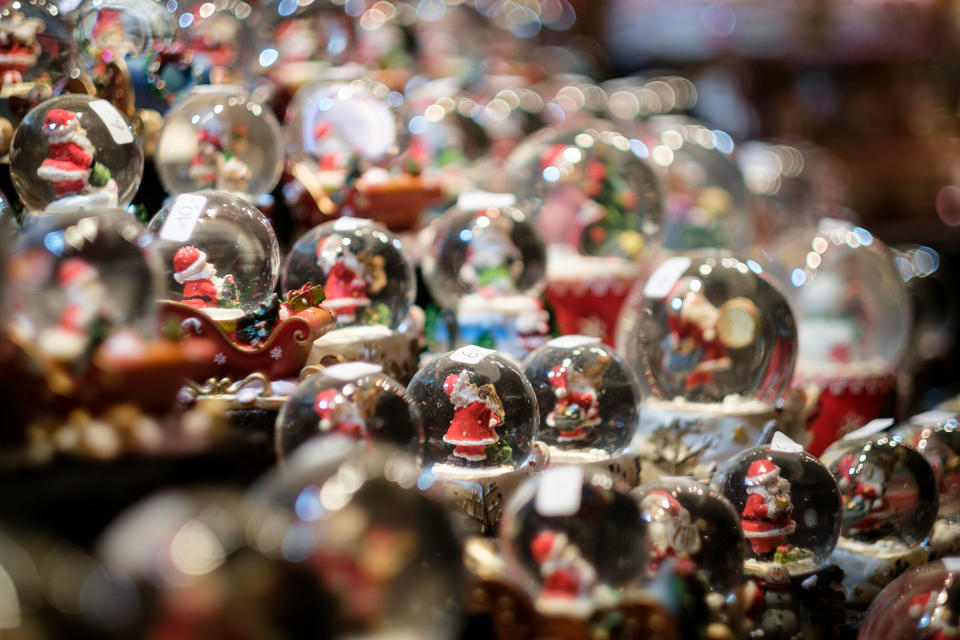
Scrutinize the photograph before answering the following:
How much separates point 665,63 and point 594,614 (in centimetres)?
737

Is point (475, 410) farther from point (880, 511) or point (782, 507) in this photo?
point (880, 511)

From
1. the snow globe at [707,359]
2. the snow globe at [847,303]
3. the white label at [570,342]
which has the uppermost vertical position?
the white label at [570,342]

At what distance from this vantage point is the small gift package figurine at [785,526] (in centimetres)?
222

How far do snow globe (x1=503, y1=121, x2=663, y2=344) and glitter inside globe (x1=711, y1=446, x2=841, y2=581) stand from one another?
1.32 m

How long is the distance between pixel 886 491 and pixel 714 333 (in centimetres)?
58

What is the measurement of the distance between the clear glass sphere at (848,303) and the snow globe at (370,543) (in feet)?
8.28

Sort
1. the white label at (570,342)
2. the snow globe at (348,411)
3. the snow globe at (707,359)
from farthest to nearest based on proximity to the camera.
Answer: the snow globe at (707,359) → the white label at (570,342) → the snow globe at (348,411)

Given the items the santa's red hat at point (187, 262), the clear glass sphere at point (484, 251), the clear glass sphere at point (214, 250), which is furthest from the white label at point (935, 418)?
the santa's red hat at point (187, 262)

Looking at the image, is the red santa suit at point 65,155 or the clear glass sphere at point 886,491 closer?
the red santa suit at point 65,155

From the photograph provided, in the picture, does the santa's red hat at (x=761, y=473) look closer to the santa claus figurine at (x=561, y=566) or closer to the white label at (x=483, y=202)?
the santa claus figurine at (x=561, y=566)

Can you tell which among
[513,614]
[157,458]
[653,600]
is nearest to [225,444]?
[157,458]

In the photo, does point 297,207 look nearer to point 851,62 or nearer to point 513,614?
point 513,614

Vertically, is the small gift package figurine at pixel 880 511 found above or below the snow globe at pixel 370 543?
below

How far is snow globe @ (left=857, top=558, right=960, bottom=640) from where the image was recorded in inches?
75.0
